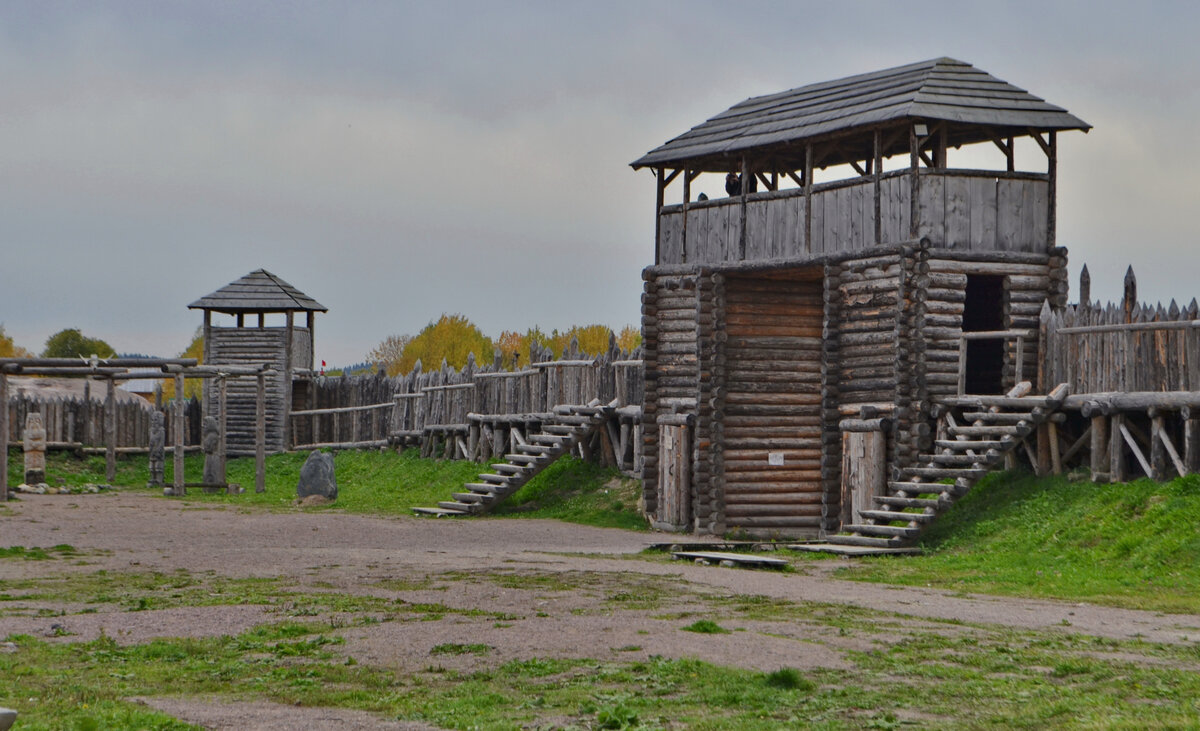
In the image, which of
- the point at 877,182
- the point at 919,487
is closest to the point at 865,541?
the point at 919,487

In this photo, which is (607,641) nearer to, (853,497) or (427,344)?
(853,497)

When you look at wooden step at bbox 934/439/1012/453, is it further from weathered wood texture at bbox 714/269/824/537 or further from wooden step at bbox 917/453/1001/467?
weathered wood texture at bbox 714/269/824/537

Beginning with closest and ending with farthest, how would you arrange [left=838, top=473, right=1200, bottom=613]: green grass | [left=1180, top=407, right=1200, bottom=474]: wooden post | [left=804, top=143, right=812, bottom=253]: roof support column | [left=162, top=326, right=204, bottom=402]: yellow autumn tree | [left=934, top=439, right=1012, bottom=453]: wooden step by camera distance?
[left=838, top=473, right=1200, bottom=613]: green grass → [left=1180, top=407, right=1200, bottom=474]: wooden post → [left=934, top=439, right=1012, bottom=453]: wooden step → [left=804, top=143, right=812, bottom=253]: roof support column → [left=162, top=326, right=204, bottom=402]: yellow autumn tree

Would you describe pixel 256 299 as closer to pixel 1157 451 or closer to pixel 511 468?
pixel 511 468

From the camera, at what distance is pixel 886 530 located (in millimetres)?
21016

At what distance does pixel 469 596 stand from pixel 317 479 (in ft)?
61.1

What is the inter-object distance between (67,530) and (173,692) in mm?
15043

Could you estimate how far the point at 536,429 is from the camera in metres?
33.5

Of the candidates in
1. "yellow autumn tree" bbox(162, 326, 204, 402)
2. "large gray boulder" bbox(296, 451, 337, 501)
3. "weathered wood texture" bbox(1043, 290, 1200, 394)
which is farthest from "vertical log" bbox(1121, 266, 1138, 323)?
"yellow autumn tree" bbox(162, 326, 204, 402)

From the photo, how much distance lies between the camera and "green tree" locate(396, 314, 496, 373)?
84688 millimetres

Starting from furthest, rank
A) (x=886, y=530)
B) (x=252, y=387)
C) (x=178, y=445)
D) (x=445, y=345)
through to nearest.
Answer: (x=445, y=345), (x=252, y=387), (x=178, y=445), (x=886, y=530)

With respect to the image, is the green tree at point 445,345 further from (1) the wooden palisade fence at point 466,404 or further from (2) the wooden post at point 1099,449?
(2) the wooden post at point 1099,449

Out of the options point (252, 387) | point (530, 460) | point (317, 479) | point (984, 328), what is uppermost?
point (984, 328)

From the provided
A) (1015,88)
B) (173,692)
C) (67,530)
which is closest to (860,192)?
(1015,88)
